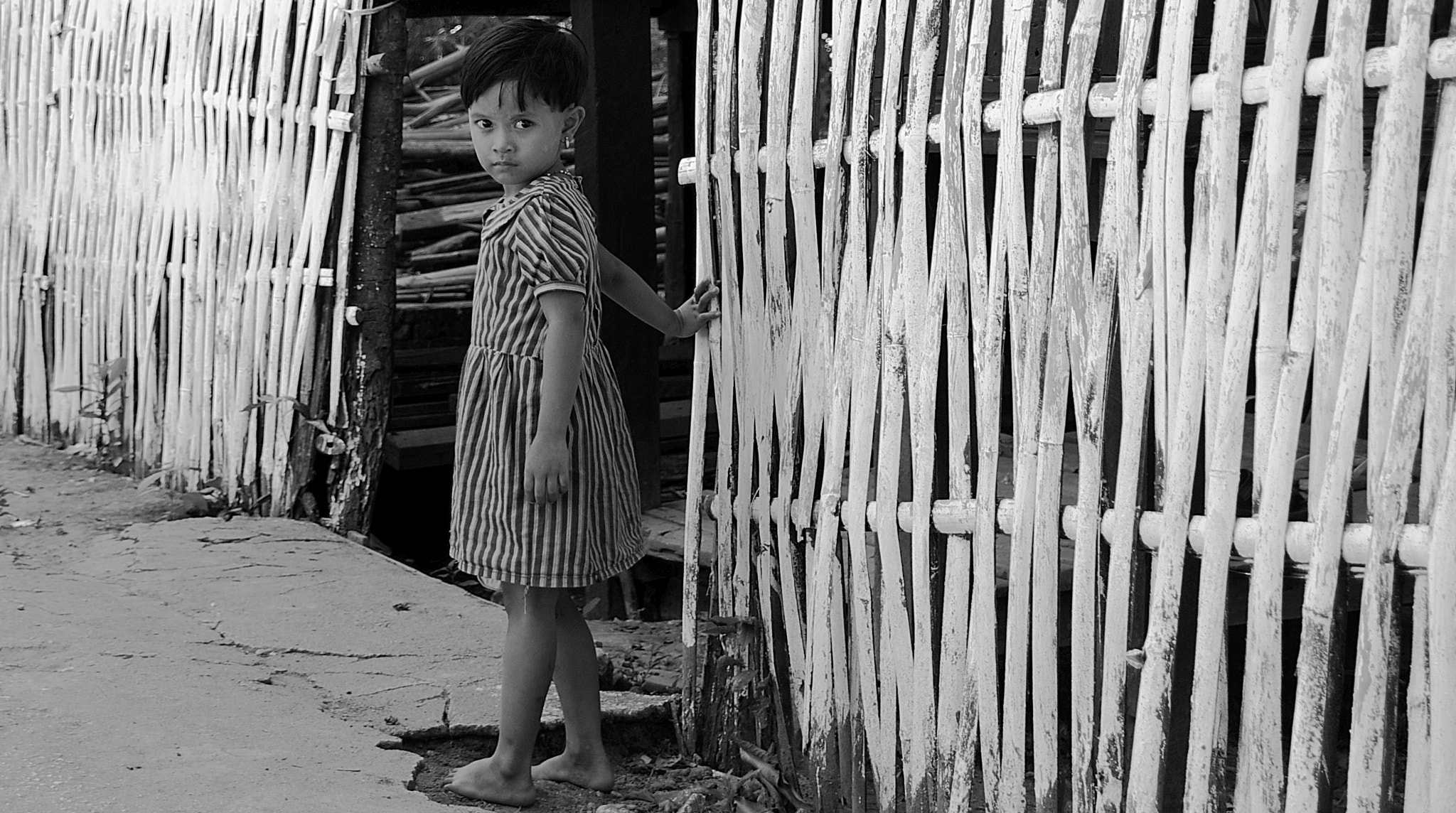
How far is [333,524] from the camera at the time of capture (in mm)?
4738

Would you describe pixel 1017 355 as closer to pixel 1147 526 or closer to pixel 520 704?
pixel 1147 526

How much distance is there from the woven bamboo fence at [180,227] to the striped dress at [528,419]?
202 cm

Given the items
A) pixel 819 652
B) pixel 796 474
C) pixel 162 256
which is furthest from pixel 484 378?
pixel 162 256

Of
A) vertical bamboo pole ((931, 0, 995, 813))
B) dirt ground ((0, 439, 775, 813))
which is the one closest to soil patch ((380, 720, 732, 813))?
dirt ground ((0, 439, 775, 813))

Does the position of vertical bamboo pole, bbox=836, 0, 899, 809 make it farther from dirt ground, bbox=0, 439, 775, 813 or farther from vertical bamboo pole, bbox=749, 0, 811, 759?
dirt ground, bbox=0, 439, 775, 813

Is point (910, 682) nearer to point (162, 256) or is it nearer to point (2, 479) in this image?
point (162, 256)

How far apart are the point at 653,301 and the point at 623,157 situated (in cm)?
183

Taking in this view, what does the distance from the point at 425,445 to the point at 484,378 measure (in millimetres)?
3146

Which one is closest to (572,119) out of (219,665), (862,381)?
(862,381)

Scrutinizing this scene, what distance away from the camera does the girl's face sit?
2676mm

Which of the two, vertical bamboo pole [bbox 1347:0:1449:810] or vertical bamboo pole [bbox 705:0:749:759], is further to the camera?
vertical bamboo pole [bbox 705:0:749:759]

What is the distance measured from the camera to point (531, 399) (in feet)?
8.83

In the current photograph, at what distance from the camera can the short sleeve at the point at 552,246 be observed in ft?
8.62

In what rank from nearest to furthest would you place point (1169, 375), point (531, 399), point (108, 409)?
1. point (1169, 375)
2. point (531, 399)
3. point (108, 409)
